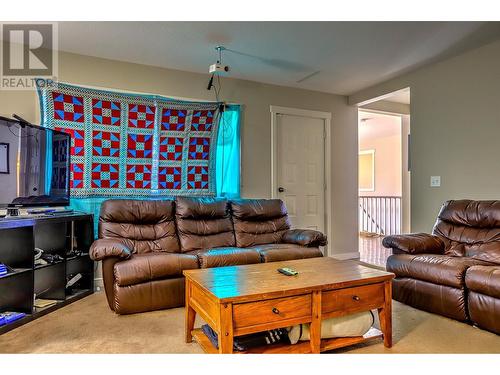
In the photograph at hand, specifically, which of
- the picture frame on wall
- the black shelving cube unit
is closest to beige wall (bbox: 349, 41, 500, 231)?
the black shelving cube unit

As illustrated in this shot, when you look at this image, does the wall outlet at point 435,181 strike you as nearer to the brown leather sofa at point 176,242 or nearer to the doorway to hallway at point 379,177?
the brown leather sofa at point 176,242

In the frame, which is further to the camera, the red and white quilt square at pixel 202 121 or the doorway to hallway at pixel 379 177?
the doorway to hallway at pixel 379 177

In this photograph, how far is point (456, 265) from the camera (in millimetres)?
2596

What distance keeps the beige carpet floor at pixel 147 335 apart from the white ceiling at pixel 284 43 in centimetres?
245

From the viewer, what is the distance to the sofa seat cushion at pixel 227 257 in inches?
117

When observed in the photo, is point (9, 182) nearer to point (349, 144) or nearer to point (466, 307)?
point (466, 307)

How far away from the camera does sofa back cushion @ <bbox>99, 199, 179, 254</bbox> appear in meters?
3.29

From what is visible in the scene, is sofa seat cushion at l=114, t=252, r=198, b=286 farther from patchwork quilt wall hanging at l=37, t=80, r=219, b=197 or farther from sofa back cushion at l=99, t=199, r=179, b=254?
patchwork quilt wall hanging at l=37, t=80, r=219, b=197

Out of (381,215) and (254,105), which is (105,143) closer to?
(254,105)

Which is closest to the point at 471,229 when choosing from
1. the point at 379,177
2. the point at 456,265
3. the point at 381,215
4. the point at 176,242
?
the point at 456,265

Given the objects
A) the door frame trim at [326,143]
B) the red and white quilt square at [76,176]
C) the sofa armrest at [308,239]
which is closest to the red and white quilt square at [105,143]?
the red and white quilt square at [76,176]

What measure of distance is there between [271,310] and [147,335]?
1045 millimetres

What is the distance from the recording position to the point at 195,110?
409cm
